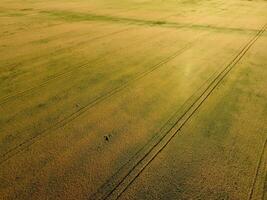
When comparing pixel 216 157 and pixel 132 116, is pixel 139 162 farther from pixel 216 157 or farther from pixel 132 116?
pixel 132 116

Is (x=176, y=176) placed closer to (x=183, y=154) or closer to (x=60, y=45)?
(x=183, y=154)

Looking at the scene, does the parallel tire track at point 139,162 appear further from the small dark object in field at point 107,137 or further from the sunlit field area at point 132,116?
the small dark object in field at point 107,137

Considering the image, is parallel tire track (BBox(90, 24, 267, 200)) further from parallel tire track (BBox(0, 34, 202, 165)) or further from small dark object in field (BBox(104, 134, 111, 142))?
parallel tire track (BBox(0, 34, 202, 165))

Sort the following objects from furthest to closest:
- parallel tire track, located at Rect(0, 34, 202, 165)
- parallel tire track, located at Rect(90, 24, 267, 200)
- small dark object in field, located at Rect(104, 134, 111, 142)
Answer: small dark object in field, located at Rect(104, 134, 111, 142)
parallel tire track, located at Rect(0, 34, 202, 165)
parallel tire track, located at Rect(90, 24, 267, 200)

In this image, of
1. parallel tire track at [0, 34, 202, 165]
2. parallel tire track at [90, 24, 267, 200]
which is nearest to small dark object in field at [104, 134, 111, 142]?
parallel tire track at [90, 24, 267, 200]

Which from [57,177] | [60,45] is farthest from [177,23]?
[57,177]

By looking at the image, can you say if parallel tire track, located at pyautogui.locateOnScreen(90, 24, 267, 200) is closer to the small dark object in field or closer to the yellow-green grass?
Answer: the yellow-green grass

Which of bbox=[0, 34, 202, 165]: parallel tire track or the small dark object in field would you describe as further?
the small dark object in field

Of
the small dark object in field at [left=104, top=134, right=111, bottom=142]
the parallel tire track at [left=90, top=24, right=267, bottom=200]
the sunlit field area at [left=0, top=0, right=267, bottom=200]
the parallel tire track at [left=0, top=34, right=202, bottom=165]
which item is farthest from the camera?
the small dark object in field at [left=104, top=134, right=111, bottom=142]

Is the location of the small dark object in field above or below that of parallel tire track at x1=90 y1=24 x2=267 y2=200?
below
